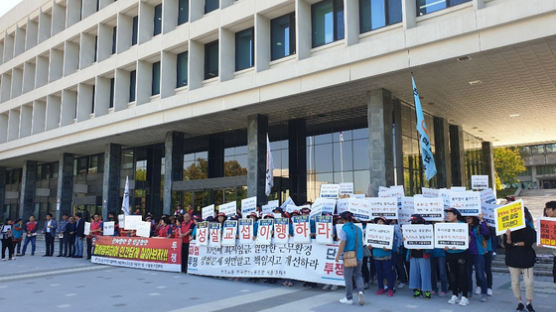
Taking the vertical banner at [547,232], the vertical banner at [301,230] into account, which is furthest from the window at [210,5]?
the vertical banner at [547,232]

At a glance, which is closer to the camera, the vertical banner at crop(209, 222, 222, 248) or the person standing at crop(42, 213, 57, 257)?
the vertical banner at crop(209, 222, 222, 248)

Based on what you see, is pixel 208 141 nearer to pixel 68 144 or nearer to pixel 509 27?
pixel 68 144

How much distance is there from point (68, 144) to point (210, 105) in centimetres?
1384

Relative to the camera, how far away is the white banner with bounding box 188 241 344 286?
10.2 m

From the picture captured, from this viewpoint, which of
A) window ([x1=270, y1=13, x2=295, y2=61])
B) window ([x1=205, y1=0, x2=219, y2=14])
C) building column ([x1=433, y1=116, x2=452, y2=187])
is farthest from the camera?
building column ([x1=433, y1=116, x2=452, y2=187])

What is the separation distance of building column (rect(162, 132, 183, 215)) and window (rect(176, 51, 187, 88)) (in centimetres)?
347

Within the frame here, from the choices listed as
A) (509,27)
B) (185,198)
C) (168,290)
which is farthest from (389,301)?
(185,198)

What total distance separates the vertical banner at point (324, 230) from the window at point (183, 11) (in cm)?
1681

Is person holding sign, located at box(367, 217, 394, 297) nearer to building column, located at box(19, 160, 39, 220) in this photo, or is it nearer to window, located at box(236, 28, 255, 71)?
window, located at box(236, 28, 255, 71)

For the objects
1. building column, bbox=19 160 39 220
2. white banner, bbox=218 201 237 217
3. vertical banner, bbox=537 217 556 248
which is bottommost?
vertical banner, bbox=537 217 556 248

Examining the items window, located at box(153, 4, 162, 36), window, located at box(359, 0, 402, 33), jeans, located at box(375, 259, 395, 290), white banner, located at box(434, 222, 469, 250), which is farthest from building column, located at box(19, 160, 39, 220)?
white banner, located at box(434, 222, 469, 250)

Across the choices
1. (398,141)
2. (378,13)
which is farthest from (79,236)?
(378,13)

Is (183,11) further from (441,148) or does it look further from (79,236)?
(441,148)

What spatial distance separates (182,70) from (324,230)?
627 inches
